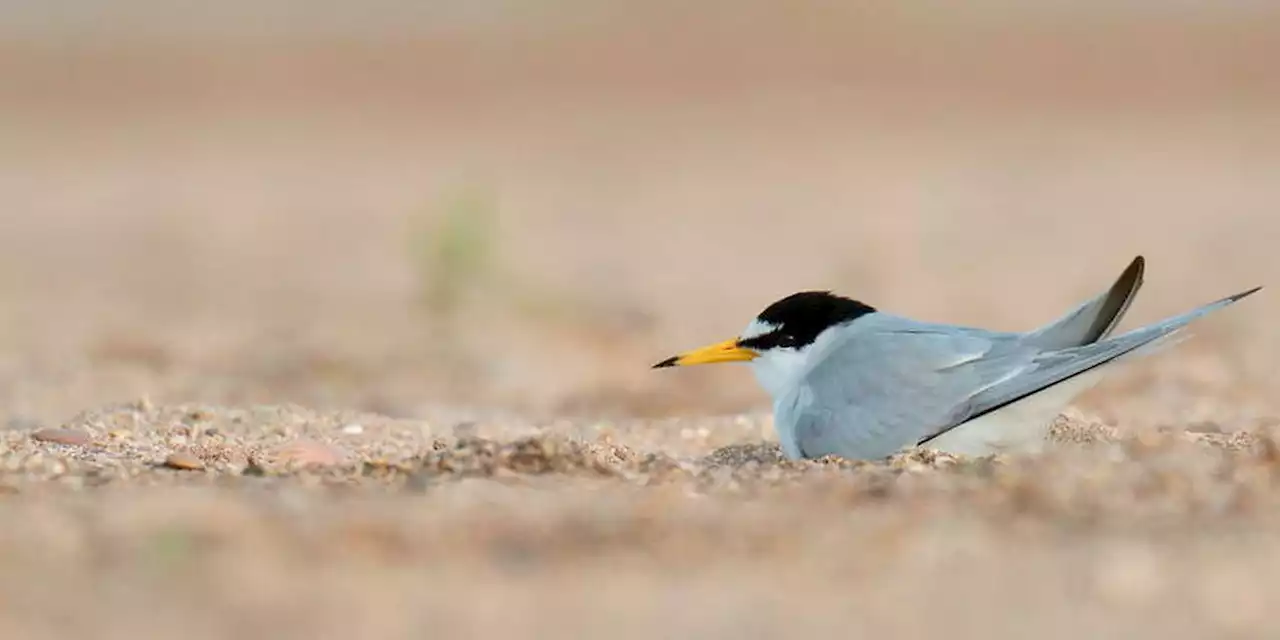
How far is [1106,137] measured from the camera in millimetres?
17094

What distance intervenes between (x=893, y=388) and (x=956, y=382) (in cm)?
16

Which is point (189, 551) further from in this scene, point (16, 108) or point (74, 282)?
point (16, 108)

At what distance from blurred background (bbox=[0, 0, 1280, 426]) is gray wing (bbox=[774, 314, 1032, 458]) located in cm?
153

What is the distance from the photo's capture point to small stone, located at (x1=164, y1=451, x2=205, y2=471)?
4.79m

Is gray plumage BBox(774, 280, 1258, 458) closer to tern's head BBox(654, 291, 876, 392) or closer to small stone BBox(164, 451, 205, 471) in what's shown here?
tern's head BBox(654, 291, 876, 392)

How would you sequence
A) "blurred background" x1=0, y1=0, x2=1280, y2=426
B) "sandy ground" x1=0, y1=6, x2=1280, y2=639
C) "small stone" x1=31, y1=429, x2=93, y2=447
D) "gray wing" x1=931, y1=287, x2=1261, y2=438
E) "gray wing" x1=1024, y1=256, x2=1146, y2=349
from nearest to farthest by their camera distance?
"sandy ground" x1=0, y1=6, x2=1280, y2=639
"gray wing" x1=931, y1=287, x2=1261, y2=438
"gray wing" x1=1024, y1=256, x2=1146, y2=349
"small stone" x1=31, y1=429, x2=93, y2=447
"blurred background" x1=0, y1=0, x2=1280, y2=426

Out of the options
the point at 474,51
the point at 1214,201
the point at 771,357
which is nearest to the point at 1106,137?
the point at 1214,201

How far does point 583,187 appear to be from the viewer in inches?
596

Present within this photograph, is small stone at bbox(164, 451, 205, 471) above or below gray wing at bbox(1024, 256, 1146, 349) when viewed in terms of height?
below

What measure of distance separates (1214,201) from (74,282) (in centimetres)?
752

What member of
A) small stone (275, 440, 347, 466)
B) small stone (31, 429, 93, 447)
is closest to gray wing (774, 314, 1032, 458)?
small stone (275, 440, 347, 466)

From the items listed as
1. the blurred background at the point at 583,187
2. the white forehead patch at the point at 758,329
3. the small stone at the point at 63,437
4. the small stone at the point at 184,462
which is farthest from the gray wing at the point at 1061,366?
the small stone at the point at 63,437

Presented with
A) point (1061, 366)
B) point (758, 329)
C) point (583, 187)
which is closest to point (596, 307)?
point (758, 329)

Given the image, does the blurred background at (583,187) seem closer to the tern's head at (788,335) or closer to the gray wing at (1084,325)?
the gray wing at (1084,325)
